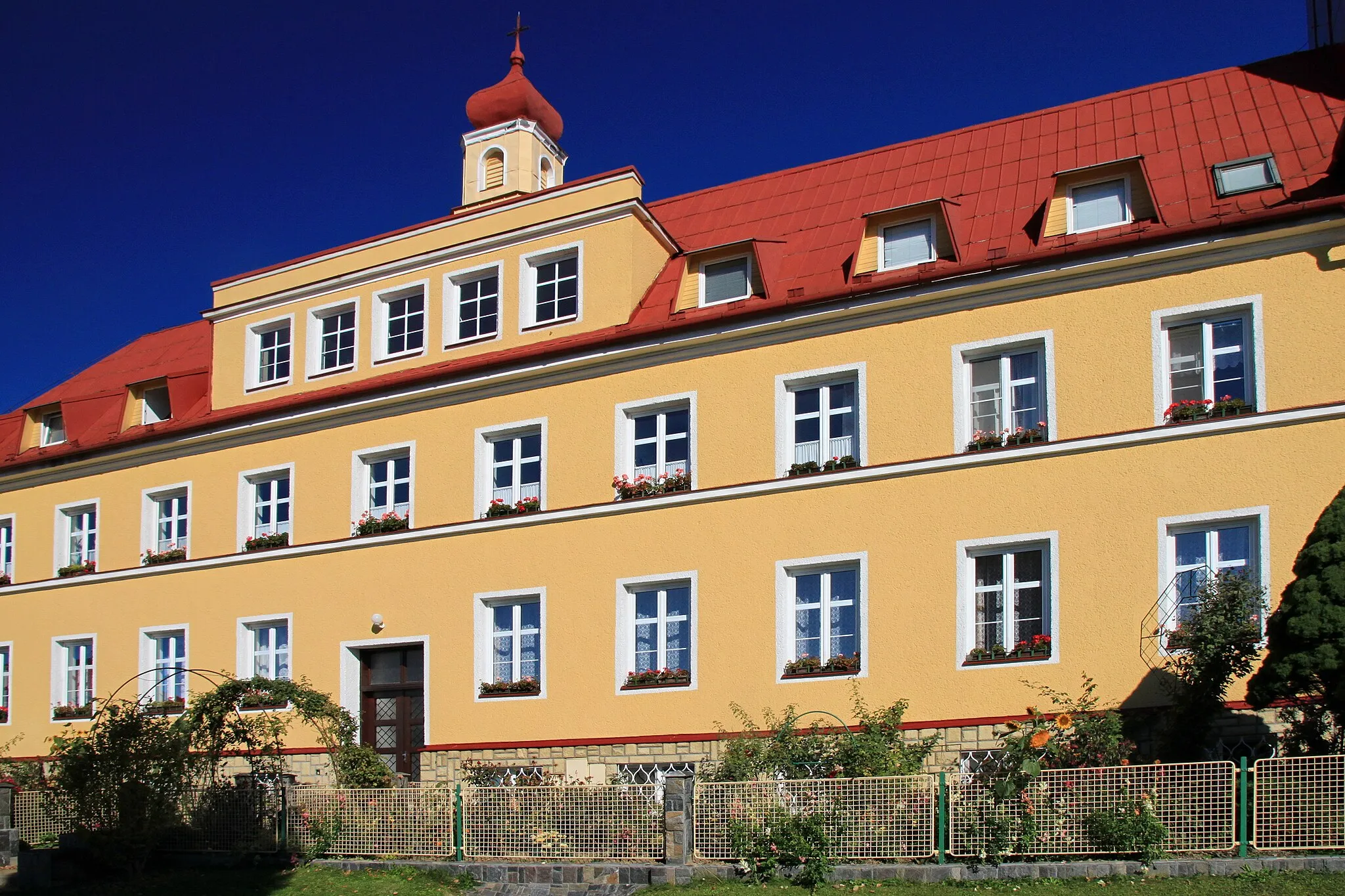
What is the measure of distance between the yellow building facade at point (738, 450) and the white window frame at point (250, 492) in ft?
0.24

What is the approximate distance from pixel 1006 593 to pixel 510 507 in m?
8.56

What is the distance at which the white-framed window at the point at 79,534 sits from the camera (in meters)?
29.2

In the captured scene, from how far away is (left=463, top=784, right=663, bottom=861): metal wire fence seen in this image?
693 inches

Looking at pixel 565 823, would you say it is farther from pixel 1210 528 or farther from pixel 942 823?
pixel 1210 528

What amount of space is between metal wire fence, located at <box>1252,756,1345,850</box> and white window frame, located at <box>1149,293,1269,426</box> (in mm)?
5104

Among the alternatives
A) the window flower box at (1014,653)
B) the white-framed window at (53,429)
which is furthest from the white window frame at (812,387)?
the white-framed window at (53,429)

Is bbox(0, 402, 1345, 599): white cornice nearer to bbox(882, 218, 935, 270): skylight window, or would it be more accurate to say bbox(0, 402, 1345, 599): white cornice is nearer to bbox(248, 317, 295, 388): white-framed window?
bbox(882, 218, 935, 270): skylight window

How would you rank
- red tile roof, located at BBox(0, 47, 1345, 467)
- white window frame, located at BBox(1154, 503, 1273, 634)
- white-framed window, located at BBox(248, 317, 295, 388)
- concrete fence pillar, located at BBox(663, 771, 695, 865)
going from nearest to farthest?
1. concrete fence pillar, located at BBox(663, 771, 695, 865)
2. white window frame, located at BBox(1154, 503, 1273, 634)
3. red tile roof, located at BBox(0, 47, 1345, 467)
4. white-framed window, located at BBox(248, 317, 295, 388)

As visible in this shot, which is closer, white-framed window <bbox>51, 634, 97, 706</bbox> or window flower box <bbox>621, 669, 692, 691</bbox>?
window flower box <bbox>621, 669, 692, 691</bbox>

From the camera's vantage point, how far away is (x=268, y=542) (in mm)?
26156

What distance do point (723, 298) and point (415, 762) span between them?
9444 mm

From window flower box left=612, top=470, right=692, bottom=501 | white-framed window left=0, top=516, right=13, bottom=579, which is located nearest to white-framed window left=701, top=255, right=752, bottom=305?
window flower box left=612, top=470, right=692, bottom=501

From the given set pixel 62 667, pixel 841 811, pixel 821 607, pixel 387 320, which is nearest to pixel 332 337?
pixel 387 320

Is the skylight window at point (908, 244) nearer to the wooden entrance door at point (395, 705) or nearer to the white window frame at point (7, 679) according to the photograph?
the wooden entrance door at point (395, 705)
